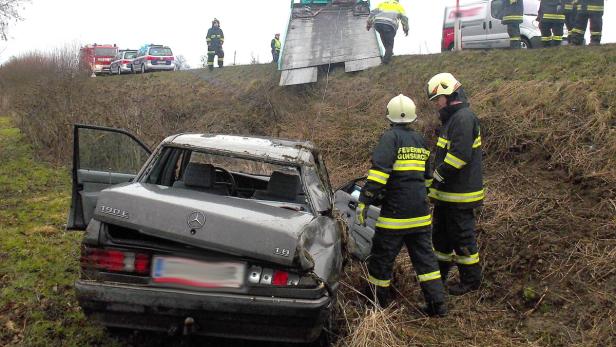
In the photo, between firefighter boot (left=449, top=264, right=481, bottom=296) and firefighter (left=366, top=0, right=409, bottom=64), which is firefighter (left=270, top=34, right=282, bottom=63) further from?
firefighter boot (left=449, top=264, right=481, bottom=296)

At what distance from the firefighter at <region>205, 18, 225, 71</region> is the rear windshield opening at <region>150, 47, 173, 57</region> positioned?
4927 mm

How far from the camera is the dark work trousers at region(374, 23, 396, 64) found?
36.9 ft

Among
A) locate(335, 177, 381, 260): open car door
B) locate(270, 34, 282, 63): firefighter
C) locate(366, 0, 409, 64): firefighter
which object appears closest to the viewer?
locate(335, 177, 381, 260): open car door

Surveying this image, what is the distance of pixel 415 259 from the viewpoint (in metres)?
3.95

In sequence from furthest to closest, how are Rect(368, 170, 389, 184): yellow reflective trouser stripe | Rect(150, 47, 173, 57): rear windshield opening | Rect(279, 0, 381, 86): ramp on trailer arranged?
Rect(150, 47, 173, 57): rear windshield opening < Rect(279, 0, 381, 86): ramp on trailer < Rect(368, 170, 389, 184): yellow reflective trouser stripe

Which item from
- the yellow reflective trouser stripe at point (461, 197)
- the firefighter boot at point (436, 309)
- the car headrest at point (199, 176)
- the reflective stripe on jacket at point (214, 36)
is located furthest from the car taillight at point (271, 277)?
the reflective stripe on jacket at point (214, 36)

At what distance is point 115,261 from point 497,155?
5281 mm

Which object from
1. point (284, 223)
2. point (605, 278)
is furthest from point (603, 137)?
point (284, 223)

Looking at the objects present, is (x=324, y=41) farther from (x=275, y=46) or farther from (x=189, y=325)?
(x=189, y=325)

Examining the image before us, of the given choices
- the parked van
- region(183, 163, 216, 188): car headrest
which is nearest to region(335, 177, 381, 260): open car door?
region(183, 163, 216, 188): car headrest

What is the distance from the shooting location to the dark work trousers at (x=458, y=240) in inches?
169

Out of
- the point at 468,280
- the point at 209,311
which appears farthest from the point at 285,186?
the point at 468,280

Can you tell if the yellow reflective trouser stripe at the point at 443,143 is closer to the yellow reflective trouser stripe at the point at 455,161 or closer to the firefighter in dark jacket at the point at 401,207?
the yellow reflective trouser stripe at the point at 455,161

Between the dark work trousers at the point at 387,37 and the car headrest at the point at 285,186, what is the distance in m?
8.30
